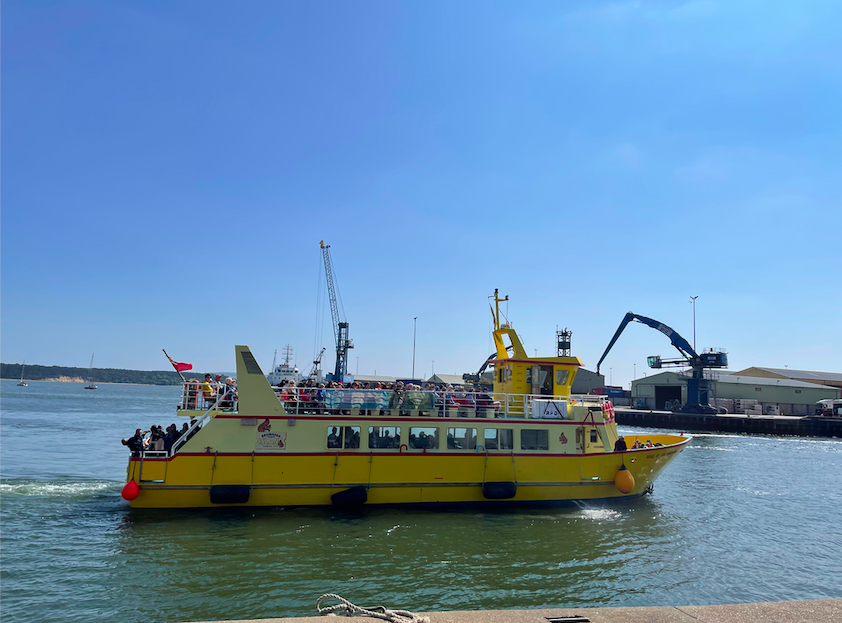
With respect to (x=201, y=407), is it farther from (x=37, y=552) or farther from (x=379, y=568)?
(x=379, y=568)

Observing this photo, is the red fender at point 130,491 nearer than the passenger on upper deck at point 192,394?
Yes

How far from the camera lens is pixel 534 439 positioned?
→ 1859cm

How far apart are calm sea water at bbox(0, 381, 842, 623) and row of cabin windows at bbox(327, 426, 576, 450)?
83.6 inches

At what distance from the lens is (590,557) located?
44.7 feet

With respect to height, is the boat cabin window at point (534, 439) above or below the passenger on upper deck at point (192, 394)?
below

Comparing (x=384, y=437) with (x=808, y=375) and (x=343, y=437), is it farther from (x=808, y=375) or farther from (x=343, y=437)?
(x=808, y=375)

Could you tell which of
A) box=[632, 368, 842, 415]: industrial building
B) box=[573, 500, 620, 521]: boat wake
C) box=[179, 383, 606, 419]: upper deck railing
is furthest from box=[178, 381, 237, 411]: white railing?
box=[632, 368, 842, 415]: industrial building

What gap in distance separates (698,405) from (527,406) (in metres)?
54.9

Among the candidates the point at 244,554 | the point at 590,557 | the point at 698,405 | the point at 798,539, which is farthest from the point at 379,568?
the point at 698,405

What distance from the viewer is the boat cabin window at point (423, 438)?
17828 mm

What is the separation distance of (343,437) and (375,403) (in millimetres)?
1509

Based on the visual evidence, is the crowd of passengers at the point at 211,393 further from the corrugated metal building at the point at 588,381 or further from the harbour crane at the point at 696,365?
the corrugated metal building at the point at 588,381

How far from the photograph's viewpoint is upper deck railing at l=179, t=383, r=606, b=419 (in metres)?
17.3

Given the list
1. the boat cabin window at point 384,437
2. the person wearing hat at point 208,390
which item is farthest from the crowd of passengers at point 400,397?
the person wearing hat at point 208,390
